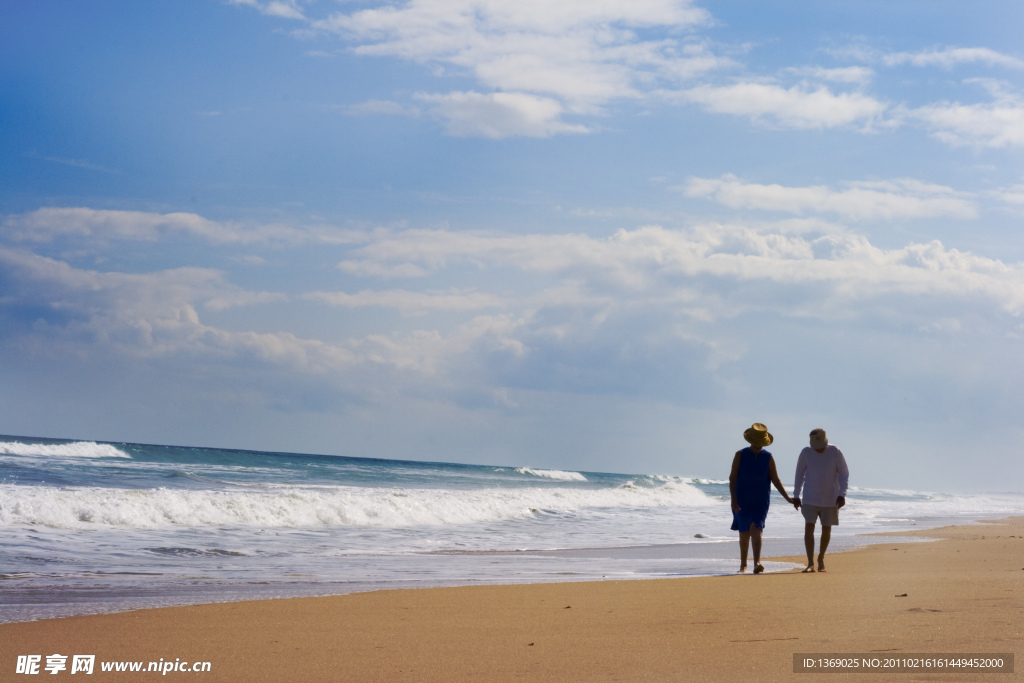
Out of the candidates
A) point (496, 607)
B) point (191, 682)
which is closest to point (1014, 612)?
point (496, 607)

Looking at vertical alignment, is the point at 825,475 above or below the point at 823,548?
above

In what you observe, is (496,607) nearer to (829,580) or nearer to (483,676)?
(483,676)

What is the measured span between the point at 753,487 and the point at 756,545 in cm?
57

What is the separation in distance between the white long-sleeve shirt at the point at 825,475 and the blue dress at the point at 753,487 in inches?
12.4

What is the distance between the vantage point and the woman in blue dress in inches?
316

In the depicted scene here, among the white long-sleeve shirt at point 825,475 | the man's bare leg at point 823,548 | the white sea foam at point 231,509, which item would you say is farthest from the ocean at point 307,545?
the white long-sleeve shirt at point 825,475

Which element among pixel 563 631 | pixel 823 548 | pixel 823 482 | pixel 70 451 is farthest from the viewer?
pixel 70 451

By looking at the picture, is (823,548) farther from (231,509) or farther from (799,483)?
(231,509)

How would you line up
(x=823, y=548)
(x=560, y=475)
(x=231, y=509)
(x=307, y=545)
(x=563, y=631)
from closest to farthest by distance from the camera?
(x=563, y=631)
(x=823, y=548)
(x=307, y=545)
(x=231, y=509)
(x=560, y=475)

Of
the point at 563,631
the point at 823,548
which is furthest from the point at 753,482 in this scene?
the point at 563,631

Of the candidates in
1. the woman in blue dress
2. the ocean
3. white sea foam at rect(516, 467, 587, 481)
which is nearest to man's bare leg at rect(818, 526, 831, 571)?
the woman in blue dress

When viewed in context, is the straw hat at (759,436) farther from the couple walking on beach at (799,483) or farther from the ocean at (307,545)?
the ocean at (307,545)

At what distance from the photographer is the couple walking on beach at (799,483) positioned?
795 centimetres

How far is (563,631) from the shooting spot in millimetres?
4543
